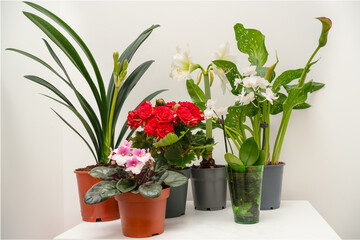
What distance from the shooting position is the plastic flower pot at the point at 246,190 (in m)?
1.15

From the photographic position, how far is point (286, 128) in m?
1.54

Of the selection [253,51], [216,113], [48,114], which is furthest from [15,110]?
[253,51]

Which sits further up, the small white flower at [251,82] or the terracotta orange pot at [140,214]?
the small white flower at [251,82]

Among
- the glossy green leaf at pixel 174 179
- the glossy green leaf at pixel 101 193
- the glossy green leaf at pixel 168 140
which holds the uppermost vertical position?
the glossy green leaf at pixel 168 140

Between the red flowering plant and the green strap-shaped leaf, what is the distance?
15.3 inches

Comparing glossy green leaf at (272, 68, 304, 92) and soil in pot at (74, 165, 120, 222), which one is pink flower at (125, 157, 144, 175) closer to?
soil in pot at (74, 165, 120, 222)

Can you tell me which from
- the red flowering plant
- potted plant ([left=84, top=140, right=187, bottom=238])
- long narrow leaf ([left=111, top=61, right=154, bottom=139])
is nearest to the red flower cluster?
the red flowering plant

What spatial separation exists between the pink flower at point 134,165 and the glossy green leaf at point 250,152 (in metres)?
0.35

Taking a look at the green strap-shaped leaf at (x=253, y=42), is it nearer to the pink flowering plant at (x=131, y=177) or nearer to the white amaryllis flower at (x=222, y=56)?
the white amaryllis flower at (x=222, y=56)

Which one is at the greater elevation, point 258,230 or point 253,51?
point 253,51

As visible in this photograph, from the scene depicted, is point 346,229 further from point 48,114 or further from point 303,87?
point 48,114

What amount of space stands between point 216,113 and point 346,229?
812mm

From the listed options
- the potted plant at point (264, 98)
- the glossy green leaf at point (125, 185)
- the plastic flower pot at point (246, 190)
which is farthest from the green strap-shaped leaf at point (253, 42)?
the glossy green leaf at point (125, 185)

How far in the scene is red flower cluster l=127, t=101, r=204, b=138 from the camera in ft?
3.80
